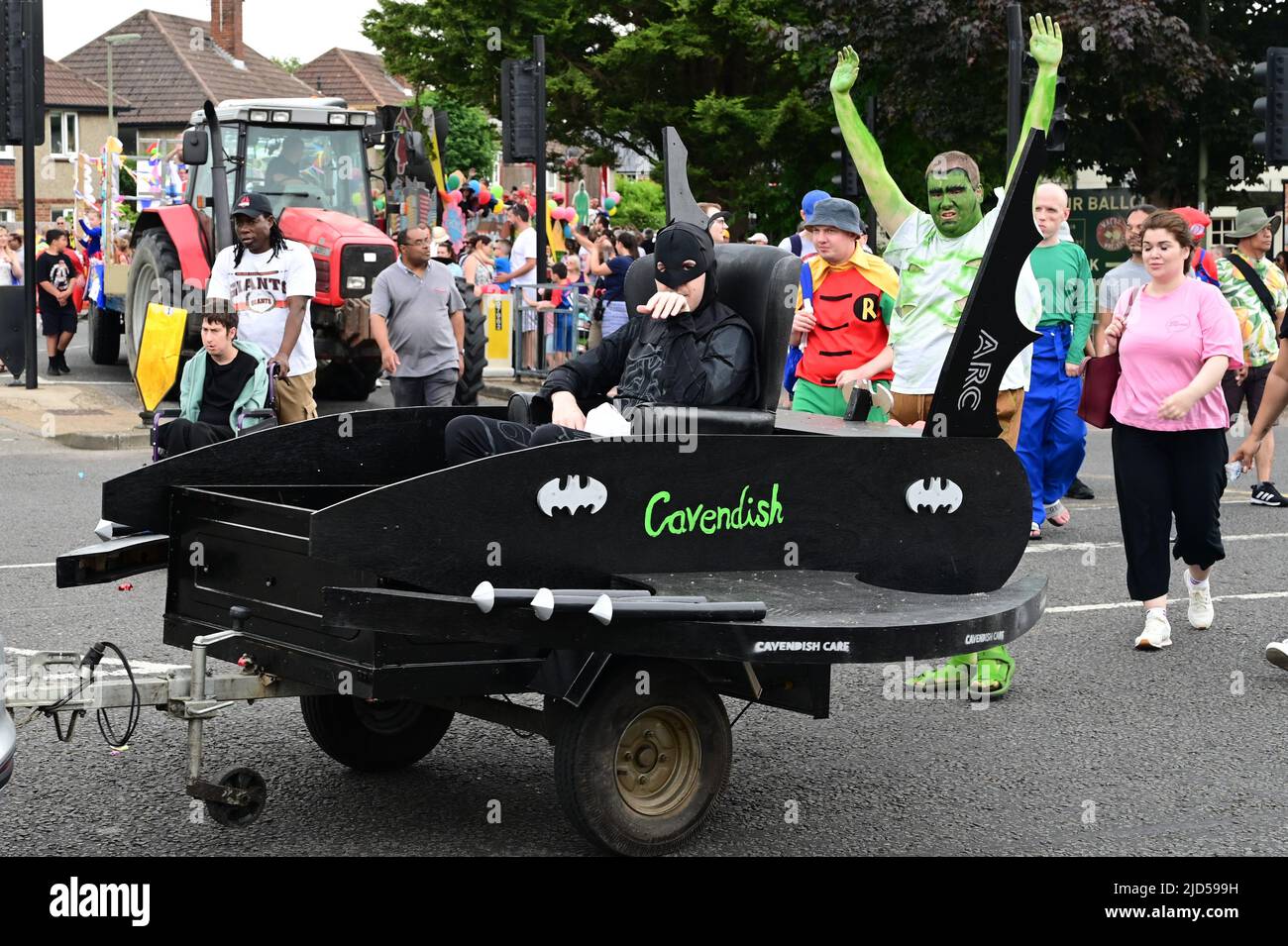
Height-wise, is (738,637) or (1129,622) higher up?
(738,637)

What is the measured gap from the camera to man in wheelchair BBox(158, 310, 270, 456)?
26.8ft

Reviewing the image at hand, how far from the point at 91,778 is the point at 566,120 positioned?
30597 millimetres

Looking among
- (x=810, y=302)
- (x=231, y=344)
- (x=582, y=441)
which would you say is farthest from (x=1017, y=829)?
(x=231, y=344)

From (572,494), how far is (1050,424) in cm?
660

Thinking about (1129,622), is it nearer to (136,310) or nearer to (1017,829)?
(1017,829)

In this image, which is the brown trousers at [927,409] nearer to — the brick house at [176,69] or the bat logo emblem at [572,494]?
the bat logo emblem at [572,494]

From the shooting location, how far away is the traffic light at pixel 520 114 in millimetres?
18125

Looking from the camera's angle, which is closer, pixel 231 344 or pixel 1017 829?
pixel 1017 829

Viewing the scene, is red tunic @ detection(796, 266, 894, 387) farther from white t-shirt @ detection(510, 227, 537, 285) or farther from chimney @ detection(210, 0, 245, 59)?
chimney @ detection(210, 0, 245, 59)

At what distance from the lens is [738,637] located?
4215 millimetres

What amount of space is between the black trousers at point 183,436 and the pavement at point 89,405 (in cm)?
656

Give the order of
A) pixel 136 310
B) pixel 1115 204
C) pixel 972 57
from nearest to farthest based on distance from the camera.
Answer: pixel 136 310 < pixel 972 57 < pixel 1115 204

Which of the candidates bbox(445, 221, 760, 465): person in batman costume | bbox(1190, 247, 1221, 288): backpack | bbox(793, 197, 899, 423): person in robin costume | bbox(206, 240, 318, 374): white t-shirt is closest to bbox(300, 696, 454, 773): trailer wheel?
bbox(445, 221, 760, 465): person in batman costume

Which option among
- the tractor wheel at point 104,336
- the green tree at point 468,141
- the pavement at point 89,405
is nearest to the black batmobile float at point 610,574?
the pavement at point 89,405
